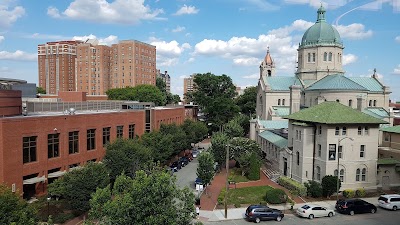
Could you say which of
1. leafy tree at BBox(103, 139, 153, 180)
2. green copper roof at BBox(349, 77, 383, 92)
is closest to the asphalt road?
leafy tree at BBox(103, 139, 153, 180)

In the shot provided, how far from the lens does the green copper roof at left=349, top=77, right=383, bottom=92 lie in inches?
2511

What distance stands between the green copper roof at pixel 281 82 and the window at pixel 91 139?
4047 cm

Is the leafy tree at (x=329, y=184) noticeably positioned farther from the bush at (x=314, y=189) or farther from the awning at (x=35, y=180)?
the awning at (x=35, y=180)

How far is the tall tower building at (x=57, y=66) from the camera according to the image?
448ft

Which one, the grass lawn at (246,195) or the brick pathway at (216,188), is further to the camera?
the grass lawn at (246,195)

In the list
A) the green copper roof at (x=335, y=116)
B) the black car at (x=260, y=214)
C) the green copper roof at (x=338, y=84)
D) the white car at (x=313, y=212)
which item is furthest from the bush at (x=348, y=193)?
the green copper roof at (x=338, y=84)

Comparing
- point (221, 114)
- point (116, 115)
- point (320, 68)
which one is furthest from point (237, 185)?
point (221, 114)

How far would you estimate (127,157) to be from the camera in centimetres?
3291

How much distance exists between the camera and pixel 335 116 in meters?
36.4

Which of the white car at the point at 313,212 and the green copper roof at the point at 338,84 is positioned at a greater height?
the green copper roof at the point at 338,84

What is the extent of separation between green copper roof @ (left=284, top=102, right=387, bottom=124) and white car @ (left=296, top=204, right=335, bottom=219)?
9675mm

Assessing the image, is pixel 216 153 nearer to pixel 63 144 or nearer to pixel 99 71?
pixel 63 144

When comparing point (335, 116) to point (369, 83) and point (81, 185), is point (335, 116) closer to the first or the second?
point (81, 185)

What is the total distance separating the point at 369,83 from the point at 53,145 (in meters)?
57.7
